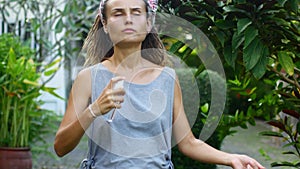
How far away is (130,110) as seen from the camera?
87.2 inches

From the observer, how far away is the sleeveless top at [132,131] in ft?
7.22

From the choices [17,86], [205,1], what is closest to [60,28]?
[17,86]

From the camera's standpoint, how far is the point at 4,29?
11688mm

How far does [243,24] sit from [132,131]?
2.67 ft

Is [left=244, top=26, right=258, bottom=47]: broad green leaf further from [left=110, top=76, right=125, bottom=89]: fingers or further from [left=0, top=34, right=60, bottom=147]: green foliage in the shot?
[left=0, top=34, right=60, bottom=147]: green foliage

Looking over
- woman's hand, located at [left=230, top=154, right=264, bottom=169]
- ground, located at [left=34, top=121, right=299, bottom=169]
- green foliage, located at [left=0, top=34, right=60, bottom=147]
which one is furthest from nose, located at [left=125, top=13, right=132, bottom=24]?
green foliage, located at [left=0, top=34, right=60, bottom=147]

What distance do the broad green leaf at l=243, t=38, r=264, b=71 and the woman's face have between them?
0.70m

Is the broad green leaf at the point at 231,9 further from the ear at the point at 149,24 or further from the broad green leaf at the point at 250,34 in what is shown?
the ear at the point at 149,24

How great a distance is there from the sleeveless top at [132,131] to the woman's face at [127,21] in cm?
16

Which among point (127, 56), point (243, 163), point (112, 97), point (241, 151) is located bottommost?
point (241, 151)

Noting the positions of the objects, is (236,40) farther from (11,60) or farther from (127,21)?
(11,60)

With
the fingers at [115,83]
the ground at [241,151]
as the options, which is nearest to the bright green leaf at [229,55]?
the fingers at [115,83]

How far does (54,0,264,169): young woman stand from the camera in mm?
2180

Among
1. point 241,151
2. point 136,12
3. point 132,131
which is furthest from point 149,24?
point 241,151
